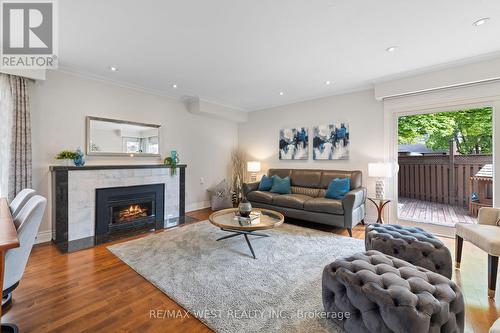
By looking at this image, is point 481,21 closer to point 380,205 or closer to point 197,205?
point 380,205

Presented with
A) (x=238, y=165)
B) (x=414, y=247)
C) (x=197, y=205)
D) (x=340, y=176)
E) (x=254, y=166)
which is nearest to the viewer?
(x=414, y=247)

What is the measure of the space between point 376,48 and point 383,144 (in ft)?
5.95

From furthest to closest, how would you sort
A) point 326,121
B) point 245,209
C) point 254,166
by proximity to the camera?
point 254,166
point 326,121
point 245,209

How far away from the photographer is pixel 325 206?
3.49 meters

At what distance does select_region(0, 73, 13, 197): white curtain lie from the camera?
281 cm

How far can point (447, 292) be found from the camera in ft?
4.15

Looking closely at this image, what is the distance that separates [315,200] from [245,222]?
1.52 m

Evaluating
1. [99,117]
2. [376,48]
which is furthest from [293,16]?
[99,117]

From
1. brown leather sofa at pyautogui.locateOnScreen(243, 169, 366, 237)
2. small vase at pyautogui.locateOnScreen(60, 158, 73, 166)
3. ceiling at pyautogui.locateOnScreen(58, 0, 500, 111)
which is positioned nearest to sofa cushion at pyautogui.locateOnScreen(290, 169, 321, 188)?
brown leather sofa at pyautogui.locateOnScreen(243, 169, 366, 237)

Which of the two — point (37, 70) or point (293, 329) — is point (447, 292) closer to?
point (293, 329)

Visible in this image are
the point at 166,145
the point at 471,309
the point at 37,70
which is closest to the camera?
the point at 471,309

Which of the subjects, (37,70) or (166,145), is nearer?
(37,70)

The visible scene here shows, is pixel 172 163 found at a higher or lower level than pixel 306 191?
higher

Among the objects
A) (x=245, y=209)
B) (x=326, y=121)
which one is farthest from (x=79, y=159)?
(x=326, y=121)
